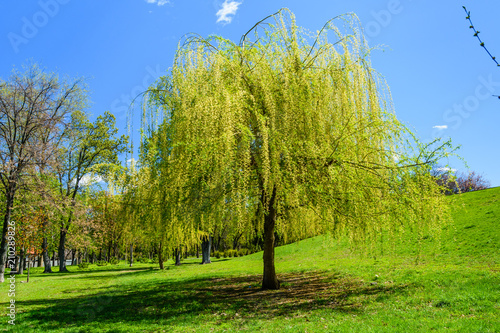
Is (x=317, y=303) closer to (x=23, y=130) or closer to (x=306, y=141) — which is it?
(x=306, y=141)

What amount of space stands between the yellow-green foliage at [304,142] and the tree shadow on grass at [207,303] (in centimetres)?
182

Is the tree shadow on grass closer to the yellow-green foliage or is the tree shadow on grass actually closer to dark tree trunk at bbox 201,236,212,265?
the yellow-green foliage

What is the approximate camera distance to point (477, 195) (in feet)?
68.6

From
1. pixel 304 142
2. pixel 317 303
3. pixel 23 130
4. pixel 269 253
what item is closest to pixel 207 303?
pixel 269 253

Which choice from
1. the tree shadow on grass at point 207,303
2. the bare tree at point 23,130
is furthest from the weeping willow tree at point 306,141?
the bare tree at point 23,130

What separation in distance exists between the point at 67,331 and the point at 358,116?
7.88m

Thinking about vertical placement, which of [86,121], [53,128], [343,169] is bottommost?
[343,169]

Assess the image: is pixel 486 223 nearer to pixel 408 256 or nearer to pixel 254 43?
pixel 408 256

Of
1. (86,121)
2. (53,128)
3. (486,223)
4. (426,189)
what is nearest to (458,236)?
(486,223)

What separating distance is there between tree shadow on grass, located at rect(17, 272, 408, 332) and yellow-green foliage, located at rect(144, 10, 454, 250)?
1821 millimetres

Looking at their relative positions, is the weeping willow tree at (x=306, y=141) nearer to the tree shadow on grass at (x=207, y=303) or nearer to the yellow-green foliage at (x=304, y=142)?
the yellow-green foliage at (x=304, y=142)

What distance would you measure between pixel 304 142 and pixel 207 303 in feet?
16.9

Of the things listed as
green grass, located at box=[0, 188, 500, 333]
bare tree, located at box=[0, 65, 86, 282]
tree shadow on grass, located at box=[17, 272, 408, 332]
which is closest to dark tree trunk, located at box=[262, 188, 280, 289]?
tree shadow on grass, located at box=[17, 272, 408, 332]

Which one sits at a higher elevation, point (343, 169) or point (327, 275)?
point (343, 169)
